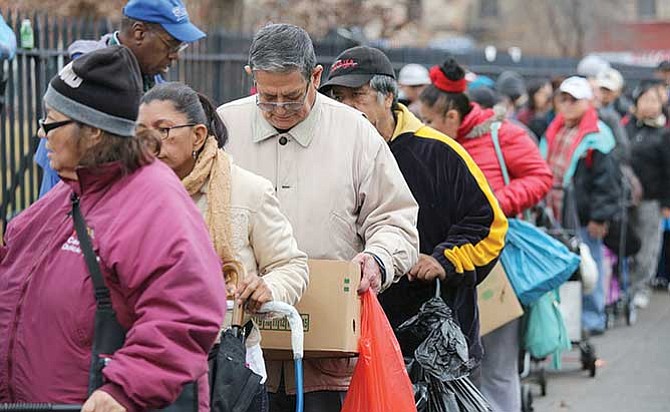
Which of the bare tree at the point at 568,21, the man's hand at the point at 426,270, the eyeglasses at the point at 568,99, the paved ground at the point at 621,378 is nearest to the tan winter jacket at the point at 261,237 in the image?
the man's hand at the point at 426,270

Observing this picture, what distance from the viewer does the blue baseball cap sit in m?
6.12

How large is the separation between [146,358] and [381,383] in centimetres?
193

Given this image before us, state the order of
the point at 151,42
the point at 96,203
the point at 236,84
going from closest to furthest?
the point at 96,203
the point at 151,42
the point at 236,84

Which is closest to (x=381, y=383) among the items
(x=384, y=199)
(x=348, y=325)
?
(x=348, y=325)

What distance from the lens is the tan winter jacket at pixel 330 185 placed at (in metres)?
5.32

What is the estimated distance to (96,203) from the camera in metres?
3.64

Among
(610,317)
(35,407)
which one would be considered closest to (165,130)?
(35,407)

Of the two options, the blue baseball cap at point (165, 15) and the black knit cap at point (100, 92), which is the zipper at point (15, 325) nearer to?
the black knit cap at point (100, 92)

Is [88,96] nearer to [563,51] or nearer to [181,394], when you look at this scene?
[181,394]

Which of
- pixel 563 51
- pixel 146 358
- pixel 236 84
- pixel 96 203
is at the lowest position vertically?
pixel 563 51

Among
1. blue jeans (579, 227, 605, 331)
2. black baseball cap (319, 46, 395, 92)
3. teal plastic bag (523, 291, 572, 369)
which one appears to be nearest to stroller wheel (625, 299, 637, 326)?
blue jeans (579, 227, 605, 331)

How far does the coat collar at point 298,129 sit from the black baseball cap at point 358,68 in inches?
25.0

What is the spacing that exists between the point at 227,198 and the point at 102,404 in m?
1.36

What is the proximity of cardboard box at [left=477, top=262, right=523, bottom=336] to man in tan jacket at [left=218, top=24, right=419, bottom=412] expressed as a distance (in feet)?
6.57
